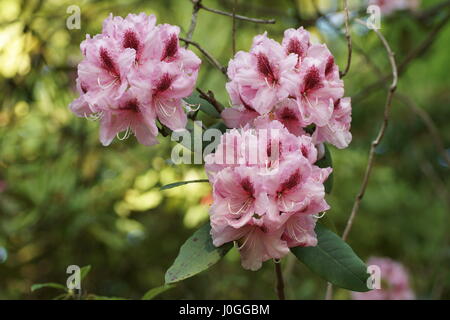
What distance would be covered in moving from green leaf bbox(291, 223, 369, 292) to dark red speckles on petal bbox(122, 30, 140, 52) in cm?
42

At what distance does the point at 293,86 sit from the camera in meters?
0.97

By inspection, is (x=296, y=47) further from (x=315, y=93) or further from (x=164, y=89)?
(x=164, y=89)

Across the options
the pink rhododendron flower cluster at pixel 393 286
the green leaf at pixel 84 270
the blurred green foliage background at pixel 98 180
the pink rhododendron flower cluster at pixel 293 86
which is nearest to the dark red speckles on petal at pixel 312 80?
the pink rhododendron flower cluster at pixel 293 86

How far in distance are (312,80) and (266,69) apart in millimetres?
78

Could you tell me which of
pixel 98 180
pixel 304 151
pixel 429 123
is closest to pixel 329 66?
pixel 304 151

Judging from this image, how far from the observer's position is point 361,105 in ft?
12.3

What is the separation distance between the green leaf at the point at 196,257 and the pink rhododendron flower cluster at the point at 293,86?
0.72 ft

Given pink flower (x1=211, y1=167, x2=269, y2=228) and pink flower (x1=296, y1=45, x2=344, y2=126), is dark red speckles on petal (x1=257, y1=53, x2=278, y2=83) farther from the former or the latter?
pink flower (x1=211, y1=167, x2=269, y2=228)

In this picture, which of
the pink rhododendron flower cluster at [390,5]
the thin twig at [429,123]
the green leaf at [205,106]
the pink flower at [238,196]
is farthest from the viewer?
the pink rhododendron flower cluster at [390,5]

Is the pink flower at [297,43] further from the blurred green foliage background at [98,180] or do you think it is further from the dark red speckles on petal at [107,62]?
the blurred green foliage background at [98,180]

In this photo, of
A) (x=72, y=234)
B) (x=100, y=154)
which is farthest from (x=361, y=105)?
(x=72, y=234)

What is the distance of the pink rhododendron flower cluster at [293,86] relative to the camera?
979 mm

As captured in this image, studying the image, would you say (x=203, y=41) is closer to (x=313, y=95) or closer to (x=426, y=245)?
(x=426, y=245)
